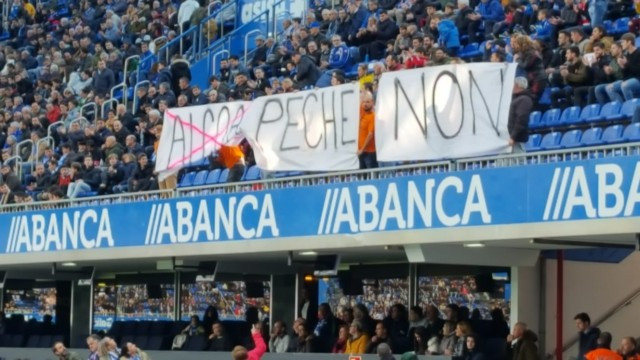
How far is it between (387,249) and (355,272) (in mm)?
2891

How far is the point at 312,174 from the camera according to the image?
1788cm

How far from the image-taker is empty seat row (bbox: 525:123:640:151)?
53.2 feet

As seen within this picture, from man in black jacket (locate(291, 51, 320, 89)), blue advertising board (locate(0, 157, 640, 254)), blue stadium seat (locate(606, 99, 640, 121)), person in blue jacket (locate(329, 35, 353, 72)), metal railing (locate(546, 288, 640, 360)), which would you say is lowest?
metal railing (locate(546, 288, 640, 360))

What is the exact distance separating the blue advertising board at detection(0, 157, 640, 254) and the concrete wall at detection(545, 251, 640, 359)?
2220mm

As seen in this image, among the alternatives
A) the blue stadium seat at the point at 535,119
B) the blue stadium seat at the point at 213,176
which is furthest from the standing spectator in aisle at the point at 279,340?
the blue stadium seat at the point at 535,119

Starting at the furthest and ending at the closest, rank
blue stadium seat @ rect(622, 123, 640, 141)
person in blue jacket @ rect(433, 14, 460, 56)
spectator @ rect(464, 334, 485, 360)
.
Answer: person in blue jacket @ rect(433, 14, 460, 56)
spectator @ rect(464, 334, 485, 360)
blue stadium seat @ rect(622, 123, 640, 141)

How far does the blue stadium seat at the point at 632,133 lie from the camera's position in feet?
52.3

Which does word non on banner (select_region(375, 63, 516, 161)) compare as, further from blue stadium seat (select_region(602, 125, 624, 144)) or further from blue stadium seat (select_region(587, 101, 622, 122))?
blue stadium seat (select_region(587, 101, 622, 122))

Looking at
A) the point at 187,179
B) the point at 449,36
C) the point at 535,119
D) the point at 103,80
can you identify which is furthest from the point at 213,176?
the point at 103,80

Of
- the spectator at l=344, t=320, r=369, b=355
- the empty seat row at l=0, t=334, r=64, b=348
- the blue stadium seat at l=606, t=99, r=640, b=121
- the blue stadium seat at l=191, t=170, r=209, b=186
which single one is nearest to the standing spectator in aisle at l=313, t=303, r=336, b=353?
the spectator at l=344, t=320, r=369, b=355

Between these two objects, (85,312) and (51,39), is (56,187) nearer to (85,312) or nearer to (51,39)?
(85,312)

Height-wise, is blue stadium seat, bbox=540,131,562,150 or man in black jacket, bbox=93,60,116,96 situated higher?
man in black jacket, bbox=93,60,116,96

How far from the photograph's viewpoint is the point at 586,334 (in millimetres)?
15742

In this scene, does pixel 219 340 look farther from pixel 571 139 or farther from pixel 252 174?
pixel 571 139
